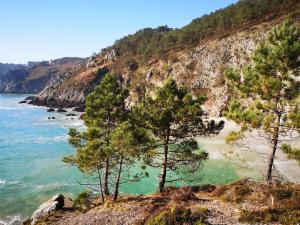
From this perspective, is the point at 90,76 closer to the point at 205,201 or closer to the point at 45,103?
the point at 45,103

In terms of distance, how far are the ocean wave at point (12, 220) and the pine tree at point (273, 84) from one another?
808 inches

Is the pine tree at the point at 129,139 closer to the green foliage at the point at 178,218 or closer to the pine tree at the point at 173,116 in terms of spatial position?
the pine tree at the point at 173,116

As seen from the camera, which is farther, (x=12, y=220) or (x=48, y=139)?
(x=48, y=139)

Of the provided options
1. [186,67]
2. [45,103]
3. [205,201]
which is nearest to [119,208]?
[205,201]

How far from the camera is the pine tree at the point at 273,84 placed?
22156 mm

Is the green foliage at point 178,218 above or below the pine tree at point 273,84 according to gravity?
below

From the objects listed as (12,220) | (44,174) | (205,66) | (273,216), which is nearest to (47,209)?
(12,220)

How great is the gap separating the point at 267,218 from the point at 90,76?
150574 mm

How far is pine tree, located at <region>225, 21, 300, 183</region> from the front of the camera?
22156mm

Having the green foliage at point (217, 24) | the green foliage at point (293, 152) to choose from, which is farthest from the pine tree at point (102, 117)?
the green foliage at point (217, 24)

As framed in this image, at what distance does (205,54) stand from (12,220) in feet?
286

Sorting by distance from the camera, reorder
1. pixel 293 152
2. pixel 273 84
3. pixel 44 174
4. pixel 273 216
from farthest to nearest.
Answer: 1. pixel 44 174
2. pixel 273 84
3. pixel 293 152
4. pixel 273 216

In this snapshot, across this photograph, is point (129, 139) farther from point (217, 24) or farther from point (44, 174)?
point (217, 24)

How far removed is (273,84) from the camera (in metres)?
22.2
